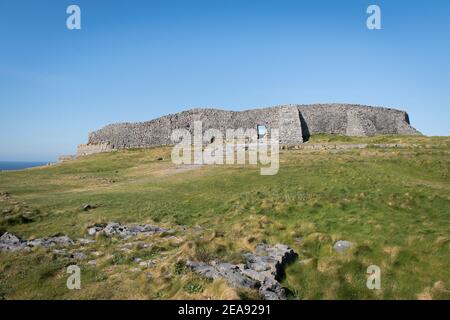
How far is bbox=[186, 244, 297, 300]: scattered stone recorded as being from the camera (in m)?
11.2

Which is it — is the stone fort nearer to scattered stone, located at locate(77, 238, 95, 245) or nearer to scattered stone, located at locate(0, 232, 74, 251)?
scattered stone, located at locate(77, 238, 95, 245)

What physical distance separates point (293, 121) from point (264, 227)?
49.1 metres

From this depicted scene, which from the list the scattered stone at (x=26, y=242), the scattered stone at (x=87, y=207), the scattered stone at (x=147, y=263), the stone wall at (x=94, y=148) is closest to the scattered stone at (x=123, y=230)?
the scattered stone at (x=26, y=242)

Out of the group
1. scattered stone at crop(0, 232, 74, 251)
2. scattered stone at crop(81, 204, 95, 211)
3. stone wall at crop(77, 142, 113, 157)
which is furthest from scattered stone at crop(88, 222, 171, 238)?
stone wall at crop(77, 142, 113, 157)

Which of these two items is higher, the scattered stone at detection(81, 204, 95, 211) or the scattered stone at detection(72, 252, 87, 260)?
the scattered stone at detection(81, 204, 95, 211)

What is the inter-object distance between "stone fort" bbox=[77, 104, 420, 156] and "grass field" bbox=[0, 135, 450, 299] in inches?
1285

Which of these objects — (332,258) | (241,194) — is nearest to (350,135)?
(241,194)

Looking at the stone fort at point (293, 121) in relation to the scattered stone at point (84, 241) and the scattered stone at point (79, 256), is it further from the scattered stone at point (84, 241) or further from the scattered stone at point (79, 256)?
the scattered stone at point (79, 256)

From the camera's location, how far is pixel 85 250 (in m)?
16.2

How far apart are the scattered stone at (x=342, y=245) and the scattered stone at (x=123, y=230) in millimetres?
8778

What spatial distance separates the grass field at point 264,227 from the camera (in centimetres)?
1180

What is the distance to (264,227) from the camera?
17609mm
